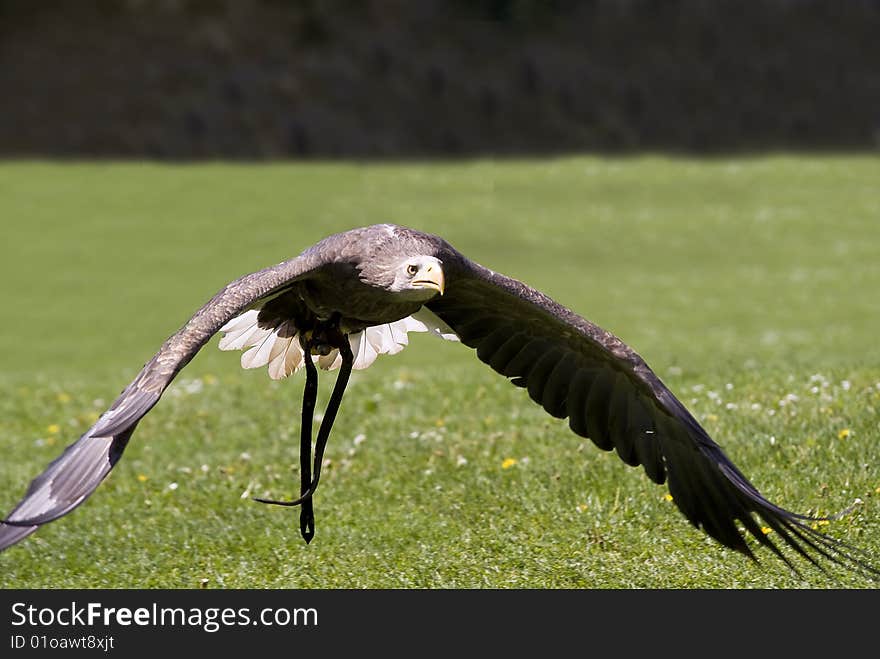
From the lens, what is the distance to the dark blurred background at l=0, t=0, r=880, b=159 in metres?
28.5

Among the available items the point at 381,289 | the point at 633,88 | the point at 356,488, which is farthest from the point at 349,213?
the point at 381,289

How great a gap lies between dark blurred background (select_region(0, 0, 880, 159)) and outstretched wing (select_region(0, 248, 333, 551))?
22501 mm

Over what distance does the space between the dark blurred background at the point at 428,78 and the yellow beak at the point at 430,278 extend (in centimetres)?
2212

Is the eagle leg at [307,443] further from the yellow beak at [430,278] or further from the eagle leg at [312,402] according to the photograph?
the yellow beak at [430,278]

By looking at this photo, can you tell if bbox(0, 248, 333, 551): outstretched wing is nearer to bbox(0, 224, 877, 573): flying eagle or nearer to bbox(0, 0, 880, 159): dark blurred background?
bbox(0, 224, 877, 573): flying eagle

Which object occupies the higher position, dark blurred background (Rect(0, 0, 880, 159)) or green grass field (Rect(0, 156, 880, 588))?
dark blurred background (Rect(0, 0, 880, 159))

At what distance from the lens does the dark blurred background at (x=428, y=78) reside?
28.5 m

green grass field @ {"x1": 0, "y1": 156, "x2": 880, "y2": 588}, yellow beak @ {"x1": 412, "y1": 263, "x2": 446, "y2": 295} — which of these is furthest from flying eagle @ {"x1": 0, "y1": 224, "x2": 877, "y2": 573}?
green grass field @ {"x1": 0, "y1": 156, "x2": 880, "y2": 588}

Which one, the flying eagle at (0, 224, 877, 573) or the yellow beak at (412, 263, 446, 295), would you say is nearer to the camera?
the flying eagle at (0, 224, 877, 573)

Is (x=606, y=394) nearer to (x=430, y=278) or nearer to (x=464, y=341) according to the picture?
(x=464, y=341)

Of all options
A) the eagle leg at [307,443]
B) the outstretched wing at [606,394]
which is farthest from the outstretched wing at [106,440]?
the eagle leg at [307,443]

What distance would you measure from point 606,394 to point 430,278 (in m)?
1.29

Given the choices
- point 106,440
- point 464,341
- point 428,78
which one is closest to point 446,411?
point 464,341

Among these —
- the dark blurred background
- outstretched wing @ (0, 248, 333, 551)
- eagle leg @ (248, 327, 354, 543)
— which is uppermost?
the dark blurred background
